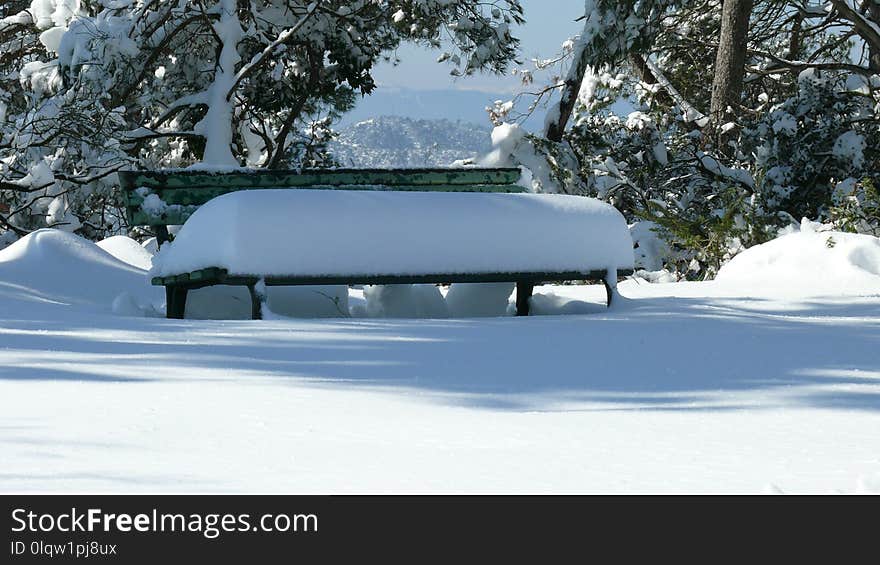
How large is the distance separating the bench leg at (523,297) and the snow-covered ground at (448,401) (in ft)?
2.04

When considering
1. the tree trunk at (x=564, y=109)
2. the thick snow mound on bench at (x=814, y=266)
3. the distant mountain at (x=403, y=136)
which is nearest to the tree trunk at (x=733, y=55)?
the tree trunk at (x=564, y=109)

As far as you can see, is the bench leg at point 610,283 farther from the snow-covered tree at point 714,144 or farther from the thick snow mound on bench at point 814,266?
the snow-covered tree at point 714,144

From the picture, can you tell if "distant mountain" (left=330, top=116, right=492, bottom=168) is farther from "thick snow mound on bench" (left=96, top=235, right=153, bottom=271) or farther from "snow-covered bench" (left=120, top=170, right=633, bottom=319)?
"snow-covered bench" (left=120, top=170, right=633, bottom=319)

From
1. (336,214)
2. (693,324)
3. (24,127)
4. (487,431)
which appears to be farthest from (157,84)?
(487,431)

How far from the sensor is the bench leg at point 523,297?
6.89 metres

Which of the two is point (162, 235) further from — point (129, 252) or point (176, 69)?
point (176, 69)

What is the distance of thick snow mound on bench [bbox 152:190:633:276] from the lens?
18.7ft

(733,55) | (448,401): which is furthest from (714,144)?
(448,401)

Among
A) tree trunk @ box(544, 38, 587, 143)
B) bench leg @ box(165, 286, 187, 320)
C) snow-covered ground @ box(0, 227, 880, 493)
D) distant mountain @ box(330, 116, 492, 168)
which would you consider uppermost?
distant mountain @ box(330, 116, 492, 168)

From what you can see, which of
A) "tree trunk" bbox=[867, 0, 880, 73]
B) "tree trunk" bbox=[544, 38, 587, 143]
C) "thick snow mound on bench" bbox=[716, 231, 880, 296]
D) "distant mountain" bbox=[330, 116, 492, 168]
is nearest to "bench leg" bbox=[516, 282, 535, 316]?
"thick snow mound on bench" bbox=[716, 231, 880, 296]

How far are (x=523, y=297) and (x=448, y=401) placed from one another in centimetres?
342

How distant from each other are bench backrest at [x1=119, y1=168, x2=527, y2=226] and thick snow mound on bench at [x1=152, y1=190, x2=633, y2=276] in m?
0.60

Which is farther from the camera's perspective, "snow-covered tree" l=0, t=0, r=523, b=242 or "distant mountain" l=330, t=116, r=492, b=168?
"distant mountain" l=330, t=116, r=492, b=168

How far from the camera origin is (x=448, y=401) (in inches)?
139
